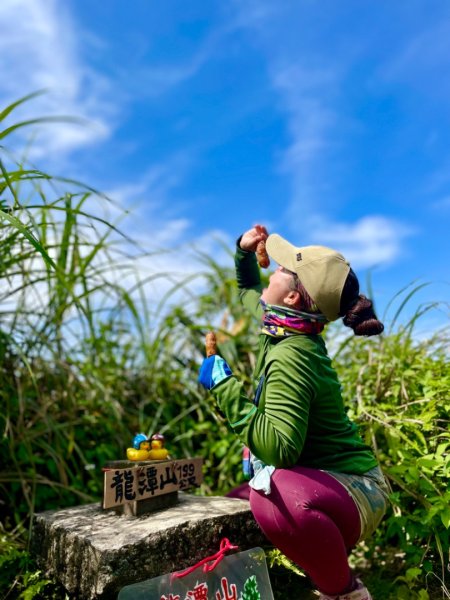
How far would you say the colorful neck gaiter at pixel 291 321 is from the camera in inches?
83.1

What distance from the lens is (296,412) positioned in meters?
1.92

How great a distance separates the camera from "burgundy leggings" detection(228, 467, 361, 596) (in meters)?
1.95

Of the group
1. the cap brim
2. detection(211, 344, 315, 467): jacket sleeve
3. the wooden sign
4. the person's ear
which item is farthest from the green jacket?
the wooden sign

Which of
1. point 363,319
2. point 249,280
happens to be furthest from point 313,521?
point 249,280

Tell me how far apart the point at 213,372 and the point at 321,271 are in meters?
0.51

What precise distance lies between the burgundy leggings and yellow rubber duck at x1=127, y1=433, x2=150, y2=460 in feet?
1.88

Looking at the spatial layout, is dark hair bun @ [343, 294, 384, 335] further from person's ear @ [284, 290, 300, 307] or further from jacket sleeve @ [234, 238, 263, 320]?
jacket sleeve @ [234, 238, 263, 320]

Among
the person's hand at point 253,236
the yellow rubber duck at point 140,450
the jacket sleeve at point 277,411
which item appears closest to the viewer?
the jacket sleeve at point 277,411

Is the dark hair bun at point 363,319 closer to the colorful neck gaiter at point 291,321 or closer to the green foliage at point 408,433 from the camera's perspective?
the colorful neck gaiter at point 291,321

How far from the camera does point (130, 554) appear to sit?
79.4 inches

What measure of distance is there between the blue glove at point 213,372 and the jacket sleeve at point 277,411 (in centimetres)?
2

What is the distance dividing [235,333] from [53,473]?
5.06 feet

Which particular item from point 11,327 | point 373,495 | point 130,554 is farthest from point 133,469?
point 11,327

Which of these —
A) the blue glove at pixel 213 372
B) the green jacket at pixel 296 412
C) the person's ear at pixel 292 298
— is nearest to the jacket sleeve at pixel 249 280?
the green jacket at pixel 296 412
